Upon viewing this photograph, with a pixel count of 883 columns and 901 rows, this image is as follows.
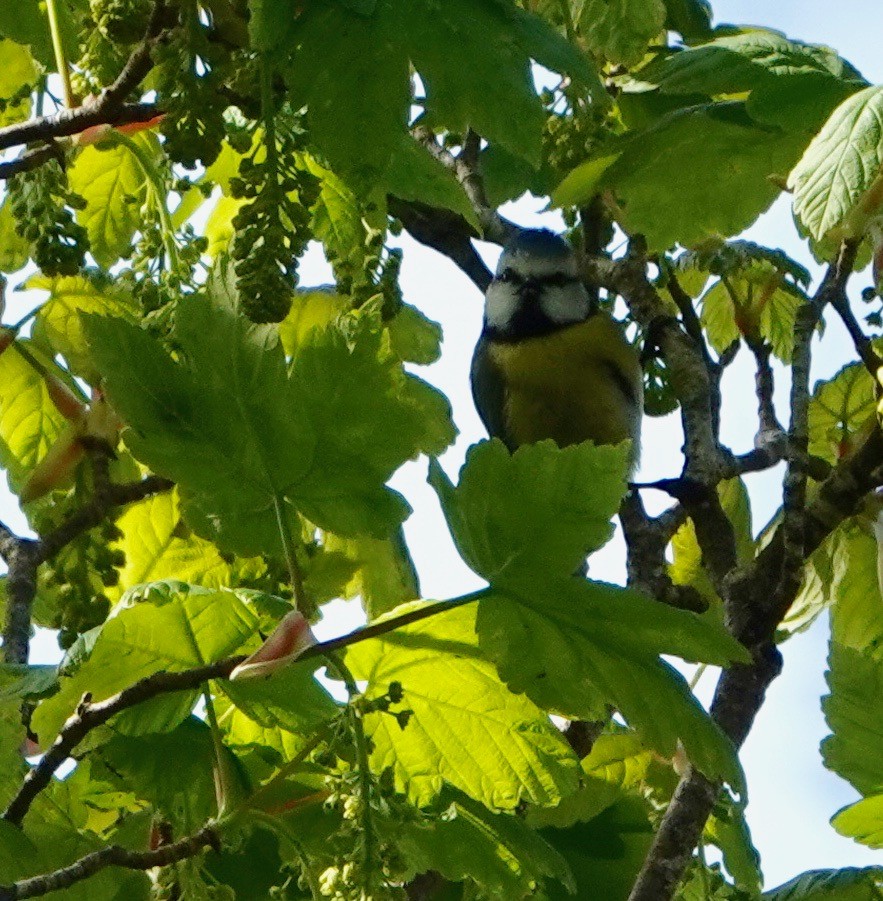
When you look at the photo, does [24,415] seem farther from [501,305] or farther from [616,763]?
[501,305]

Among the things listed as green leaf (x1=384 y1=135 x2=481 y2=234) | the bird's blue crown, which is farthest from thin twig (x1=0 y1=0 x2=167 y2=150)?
the bird's blue crown

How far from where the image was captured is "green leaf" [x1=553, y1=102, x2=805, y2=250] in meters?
1.46

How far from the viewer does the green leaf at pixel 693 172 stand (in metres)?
1.46

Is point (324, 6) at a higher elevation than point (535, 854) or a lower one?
higher

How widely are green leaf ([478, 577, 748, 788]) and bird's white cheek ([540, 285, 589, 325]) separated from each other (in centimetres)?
180

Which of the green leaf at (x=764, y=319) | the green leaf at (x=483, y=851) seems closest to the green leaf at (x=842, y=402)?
the green leaf at (x=764, y=319)

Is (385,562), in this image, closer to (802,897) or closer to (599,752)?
(599,752)

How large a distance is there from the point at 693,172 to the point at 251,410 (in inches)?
25.5

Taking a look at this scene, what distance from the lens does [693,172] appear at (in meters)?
1.51

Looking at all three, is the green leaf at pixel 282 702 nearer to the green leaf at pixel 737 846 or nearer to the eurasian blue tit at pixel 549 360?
the green leaf at pixel 737 846

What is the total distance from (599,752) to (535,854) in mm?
470

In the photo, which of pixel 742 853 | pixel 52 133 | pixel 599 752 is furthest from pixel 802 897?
pixel 52 133

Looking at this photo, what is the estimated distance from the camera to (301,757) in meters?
1.06

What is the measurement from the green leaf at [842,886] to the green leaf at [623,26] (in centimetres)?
77
